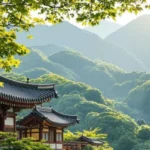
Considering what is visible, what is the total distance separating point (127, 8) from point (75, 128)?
76.3m

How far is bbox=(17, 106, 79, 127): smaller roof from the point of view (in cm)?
2816

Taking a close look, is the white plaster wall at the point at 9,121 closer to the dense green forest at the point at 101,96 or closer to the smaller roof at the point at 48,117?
the smaller roof at the point at 48,117

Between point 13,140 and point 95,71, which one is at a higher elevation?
point 95,71

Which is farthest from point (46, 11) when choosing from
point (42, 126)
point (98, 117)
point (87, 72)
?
point (87, 72)

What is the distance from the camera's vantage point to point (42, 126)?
28531 millimetres

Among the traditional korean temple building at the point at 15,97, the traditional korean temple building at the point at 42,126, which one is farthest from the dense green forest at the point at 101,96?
the traditional korean temple building at the point at 15,97

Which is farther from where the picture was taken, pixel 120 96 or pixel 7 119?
pixel 120 96

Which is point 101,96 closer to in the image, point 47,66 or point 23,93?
point 47,66

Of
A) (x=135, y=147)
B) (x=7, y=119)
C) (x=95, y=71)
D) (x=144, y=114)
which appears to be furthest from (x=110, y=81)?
(x=7, y=119)

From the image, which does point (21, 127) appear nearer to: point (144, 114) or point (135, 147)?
point (135, 147)

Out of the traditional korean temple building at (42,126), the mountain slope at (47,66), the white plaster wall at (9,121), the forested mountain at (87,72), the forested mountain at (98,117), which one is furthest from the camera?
the mountain slope at (47,66)

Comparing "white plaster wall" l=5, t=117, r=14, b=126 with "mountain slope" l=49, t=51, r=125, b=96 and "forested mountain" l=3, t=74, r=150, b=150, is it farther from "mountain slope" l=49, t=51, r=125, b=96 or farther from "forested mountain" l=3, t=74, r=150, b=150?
"mountain slope" l=49, t=51, r=125, b=96

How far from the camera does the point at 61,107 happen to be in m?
94.9

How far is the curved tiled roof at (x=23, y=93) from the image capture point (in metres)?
20.5
